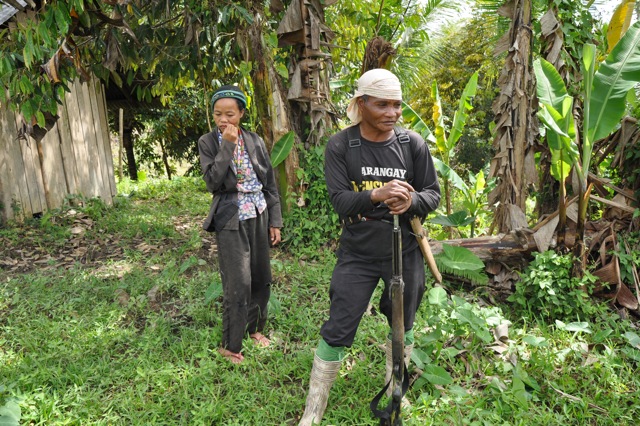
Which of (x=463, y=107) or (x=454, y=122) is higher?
(x=463, y=107)

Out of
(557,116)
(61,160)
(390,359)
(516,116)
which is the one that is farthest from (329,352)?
(61,160)

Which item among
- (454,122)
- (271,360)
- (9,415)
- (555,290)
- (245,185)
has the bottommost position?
(271,360)

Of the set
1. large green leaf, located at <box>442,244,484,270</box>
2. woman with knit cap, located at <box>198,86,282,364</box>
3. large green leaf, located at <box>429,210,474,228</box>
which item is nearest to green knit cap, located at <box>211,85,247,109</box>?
woman with knit cap, located at <box>198,86,282,364</box>

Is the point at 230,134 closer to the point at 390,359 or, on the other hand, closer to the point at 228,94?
the point at 228,94

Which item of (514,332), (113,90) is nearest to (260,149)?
(514,332)

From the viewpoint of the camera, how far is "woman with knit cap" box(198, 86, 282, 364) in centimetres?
290

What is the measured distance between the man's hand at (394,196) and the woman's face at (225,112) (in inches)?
47.6

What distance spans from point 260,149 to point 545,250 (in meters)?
2.56

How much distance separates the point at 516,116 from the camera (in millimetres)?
4445

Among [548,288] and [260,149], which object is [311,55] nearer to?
[260,149]

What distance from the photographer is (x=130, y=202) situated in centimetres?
866

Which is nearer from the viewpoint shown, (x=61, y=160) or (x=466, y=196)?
(x=466, y=196)

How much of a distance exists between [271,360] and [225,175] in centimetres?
135

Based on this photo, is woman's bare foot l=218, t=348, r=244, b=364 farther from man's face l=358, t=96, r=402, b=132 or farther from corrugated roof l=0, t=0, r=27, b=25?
corrugated roof l=0, t=0, r=27, b=25
